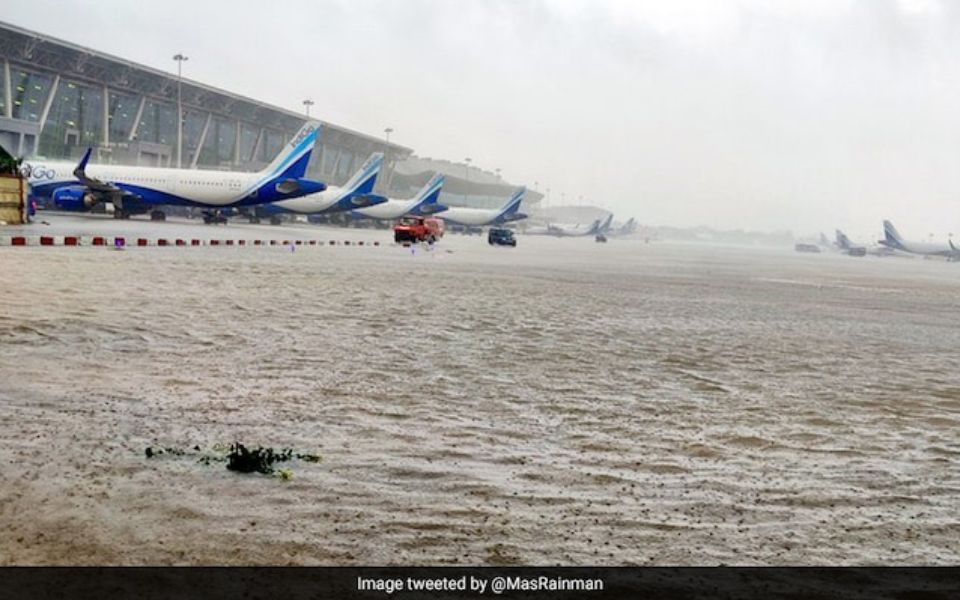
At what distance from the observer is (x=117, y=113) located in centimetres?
11006

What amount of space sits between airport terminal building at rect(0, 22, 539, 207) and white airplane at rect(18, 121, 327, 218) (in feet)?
69.1

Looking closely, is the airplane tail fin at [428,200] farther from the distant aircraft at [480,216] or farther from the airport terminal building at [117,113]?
the airport terminal building at [117,113]

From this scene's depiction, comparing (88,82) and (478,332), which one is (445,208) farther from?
(478,332)

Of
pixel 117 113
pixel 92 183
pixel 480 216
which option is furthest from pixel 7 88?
pixel 480 216

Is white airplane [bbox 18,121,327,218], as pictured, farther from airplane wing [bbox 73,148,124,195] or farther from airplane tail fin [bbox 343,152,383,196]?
airplane tail fin [bbox 343,152,383,196]

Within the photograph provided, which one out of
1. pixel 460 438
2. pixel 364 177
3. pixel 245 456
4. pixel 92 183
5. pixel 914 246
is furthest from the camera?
pixel 914 246

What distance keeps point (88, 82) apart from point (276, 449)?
10972cm

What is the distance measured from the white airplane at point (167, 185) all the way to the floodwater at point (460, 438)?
52074mm

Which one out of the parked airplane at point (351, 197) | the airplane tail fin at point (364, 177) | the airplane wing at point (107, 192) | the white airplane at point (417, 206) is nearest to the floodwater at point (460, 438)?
the airplane wing at point (107, 192)

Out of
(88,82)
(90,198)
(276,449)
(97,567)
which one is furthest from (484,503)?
(88,82)

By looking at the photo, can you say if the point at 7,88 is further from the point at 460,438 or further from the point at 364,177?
the point at 460,438

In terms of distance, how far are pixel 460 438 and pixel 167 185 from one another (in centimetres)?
6386

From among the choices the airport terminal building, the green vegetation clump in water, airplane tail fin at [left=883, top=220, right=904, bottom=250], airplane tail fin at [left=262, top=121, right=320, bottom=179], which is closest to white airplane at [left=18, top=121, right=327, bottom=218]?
airplane tail fin at [left=262, top=121, right=320, bottom=179]

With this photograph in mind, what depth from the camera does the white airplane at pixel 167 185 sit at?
64438mm
